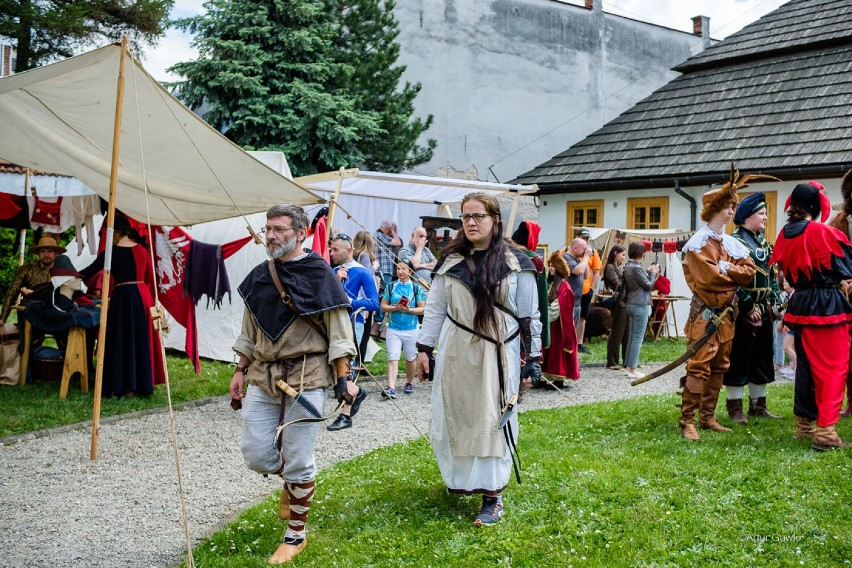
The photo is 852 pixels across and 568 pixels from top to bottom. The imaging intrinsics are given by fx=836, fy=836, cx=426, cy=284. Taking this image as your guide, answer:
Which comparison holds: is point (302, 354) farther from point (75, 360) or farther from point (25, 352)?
point (25, 352)

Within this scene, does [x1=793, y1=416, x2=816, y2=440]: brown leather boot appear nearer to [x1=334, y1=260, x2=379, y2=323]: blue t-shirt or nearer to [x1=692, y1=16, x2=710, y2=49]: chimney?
[x1=334, y1=260, x2=379, y2=323]: blue t-shirt

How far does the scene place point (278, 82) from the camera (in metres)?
18.0

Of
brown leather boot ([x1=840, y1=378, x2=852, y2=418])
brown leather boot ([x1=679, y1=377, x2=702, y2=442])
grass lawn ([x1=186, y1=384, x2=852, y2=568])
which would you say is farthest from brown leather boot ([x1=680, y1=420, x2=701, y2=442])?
brown leather boot ([x1=840, y1=378, x2=852, y2=418])

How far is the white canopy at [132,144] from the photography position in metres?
6.67

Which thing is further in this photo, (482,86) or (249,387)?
(482,86)

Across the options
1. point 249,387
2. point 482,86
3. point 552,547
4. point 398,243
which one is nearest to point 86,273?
point 398,243

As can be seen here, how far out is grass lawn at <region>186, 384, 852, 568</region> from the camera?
434cm

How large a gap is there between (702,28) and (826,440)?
81.0 ft

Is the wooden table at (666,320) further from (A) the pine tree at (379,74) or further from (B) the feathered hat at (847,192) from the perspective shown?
(B) the feathered hat at (847,192)

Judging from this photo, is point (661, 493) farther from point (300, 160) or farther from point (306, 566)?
point (300, 160)

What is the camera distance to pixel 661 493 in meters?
5.23

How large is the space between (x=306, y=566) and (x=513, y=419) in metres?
1.42

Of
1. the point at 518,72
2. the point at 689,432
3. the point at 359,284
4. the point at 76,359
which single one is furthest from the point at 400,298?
the point at 518,72

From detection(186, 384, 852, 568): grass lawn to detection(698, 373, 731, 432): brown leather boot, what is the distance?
11.4 inches
